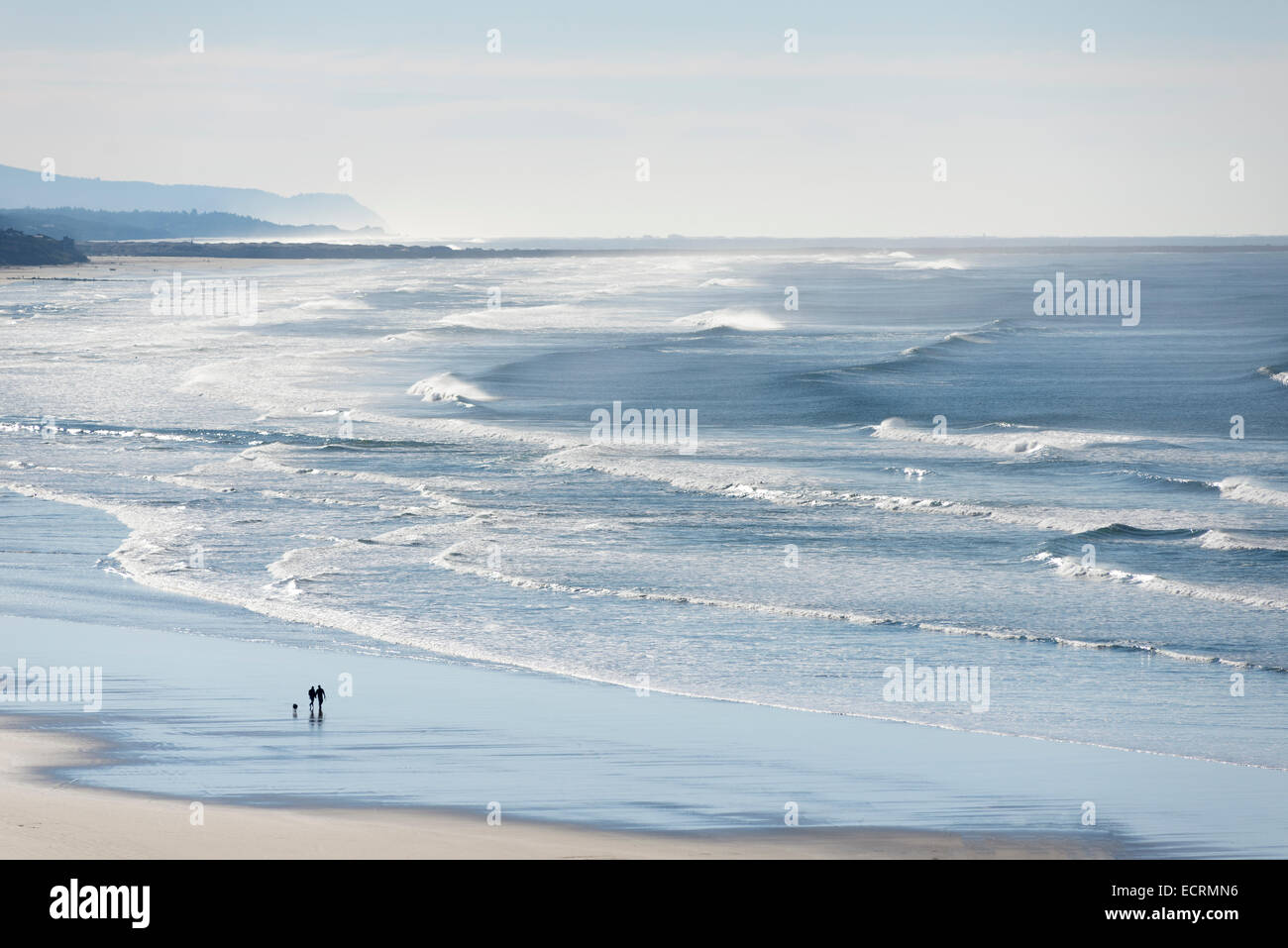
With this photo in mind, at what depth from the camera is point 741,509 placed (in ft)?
85.6

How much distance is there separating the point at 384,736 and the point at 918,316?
3067 inches

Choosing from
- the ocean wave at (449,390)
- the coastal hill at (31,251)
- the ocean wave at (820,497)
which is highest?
the coastal hill at (31,251)

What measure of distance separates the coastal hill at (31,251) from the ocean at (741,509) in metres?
98.1

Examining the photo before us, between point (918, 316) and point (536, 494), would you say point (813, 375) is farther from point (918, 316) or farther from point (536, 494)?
point (918, 316)

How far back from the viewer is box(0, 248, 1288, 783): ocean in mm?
16297

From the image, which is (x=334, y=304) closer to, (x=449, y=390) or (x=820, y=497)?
(x=449, y=390)

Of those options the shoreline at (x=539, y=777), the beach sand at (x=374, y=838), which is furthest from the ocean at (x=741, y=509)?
the beach sand at (x=374, y=838)

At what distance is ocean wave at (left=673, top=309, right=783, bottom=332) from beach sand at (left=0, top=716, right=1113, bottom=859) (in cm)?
6362

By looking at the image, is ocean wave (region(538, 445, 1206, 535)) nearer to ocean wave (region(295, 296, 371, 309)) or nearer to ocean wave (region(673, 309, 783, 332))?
ocean wave (region(673, 309, 783, 332))

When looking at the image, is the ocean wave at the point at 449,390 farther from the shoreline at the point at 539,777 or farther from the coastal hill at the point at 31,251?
the coastal hill at the point at 31,251

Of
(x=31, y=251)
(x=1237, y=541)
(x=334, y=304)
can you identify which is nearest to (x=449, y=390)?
(x=1237, y=541)

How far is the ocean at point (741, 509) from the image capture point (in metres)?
16.3

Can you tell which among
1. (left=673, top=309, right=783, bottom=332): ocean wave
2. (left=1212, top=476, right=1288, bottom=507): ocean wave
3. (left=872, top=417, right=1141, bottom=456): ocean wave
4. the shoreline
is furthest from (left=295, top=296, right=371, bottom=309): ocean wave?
the shoreline
